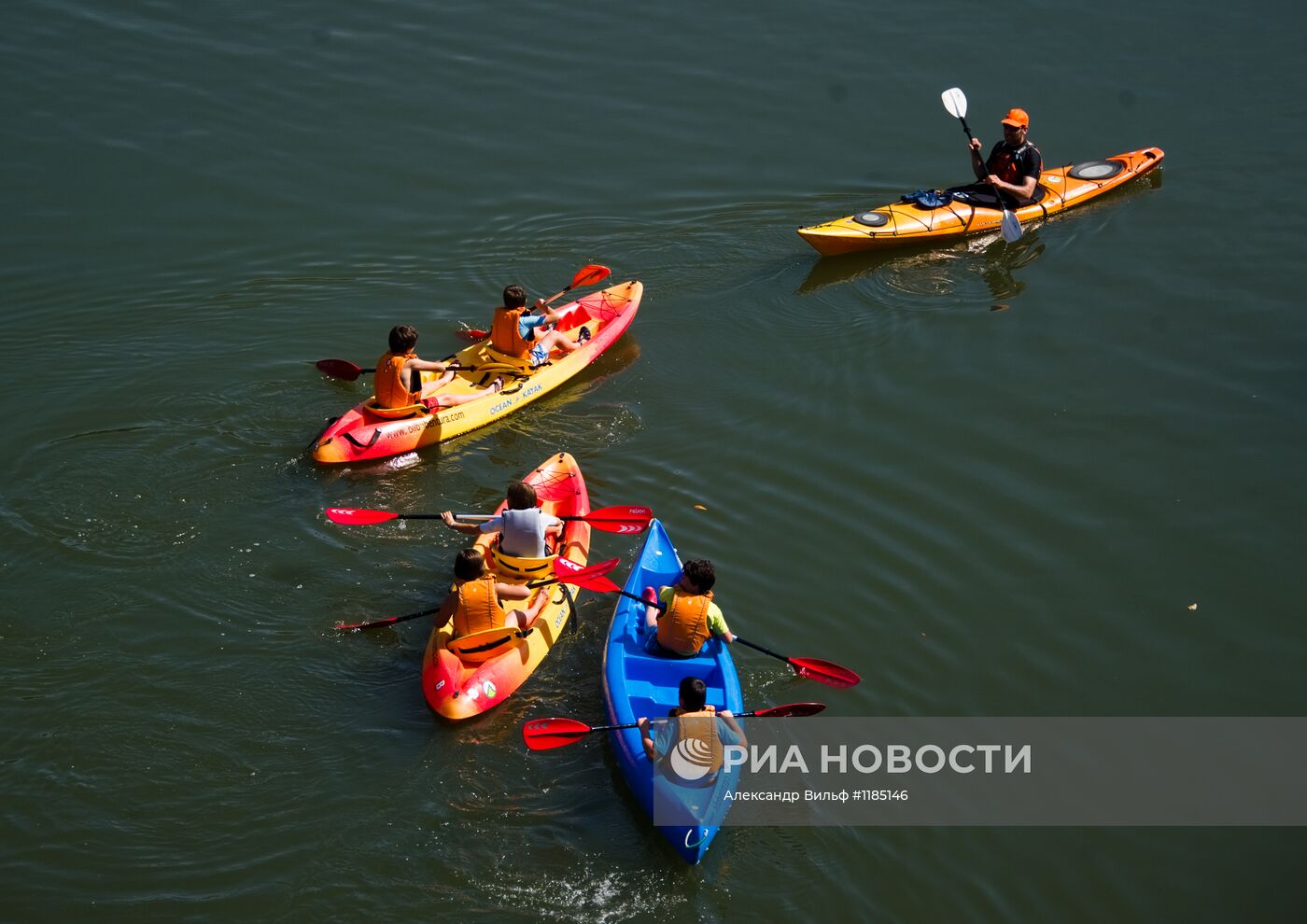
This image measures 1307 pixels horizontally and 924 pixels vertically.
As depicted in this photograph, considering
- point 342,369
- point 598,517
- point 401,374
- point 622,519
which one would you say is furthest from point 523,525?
point 342,369

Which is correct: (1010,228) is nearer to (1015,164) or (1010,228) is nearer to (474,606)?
(1015,164)

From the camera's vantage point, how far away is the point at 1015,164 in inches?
580

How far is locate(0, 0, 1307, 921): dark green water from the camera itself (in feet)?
25.7

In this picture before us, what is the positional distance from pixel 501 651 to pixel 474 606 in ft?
1.24

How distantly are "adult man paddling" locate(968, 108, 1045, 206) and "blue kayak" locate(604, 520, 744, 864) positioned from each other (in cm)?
713

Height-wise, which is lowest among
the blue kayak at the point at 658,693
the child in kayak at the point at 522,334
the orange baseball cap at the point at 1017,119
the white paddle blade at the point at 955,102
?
the blue kayak at the point at 658,693

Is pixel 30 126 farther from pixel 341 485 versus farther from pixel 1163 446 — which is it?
pixel 1163 446

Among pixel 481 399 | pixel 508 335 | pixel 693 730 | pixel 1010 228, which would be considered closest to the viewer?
pixel 693 730

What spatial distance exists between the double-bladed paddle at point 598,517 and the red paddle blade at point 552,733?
2.11 metres

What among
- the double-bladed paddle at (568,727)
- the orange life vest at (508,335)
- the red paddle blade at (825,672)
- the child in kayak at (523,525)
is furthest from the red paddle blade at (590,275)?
the double-bladed paddle at (568,727)

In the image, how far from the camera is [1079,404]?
11969mm

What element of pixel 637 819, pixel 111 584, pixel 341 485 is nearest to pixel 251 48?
pixel 341 485

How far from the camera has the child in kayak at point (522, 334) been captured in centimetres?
1208

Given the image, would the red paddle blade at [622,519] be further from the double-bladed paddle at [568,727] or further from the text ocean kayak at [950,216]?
the text ocean kayak at [950,216]
